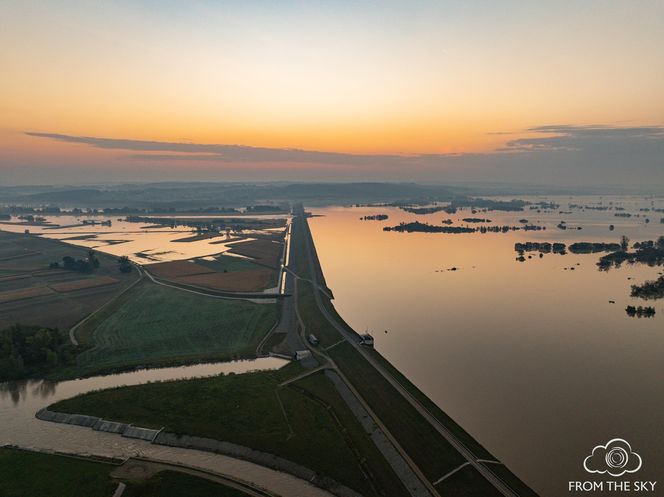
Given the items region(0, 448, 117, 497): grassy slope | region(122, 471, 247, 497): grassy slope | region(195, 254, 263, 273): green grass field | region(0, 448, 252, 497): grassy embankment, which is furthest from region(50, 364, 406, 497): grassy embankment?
region(195, 254, 263, 273): green grass field

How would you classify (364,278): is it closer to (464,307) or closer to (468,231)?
(464,307)

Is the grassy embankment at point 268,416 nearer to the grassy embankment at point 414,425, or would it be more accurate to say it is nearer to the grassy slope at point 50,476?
the grassy embankment at point 414,425

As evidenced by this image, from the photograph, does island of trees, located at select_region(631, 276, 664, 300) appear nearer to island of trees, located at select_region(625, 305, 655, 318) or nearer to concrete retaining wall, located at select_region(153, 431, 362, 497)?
island of trees, located at select_region(625, 305, 655, 318)

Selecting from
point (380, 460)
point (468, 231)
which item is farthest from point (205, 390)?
point (468, 231)

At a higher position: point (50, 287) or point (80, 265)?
point (80, 265)

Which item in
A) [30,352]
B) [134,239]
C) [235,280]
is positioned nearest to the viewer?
[30,352]

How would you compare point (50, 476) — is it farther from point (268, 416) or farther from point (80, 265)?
point (80, 265)

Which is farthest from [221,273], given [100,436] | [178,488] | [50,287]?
[178,488]
